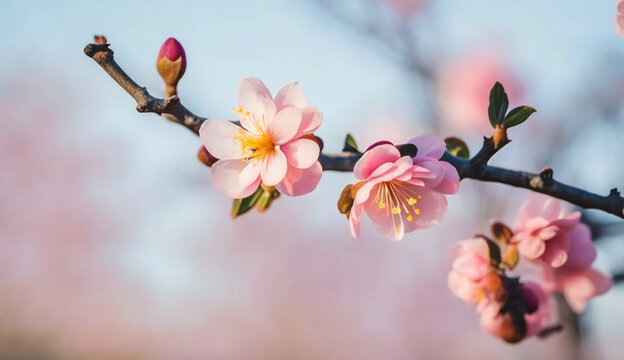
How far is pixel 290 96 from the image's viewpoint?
1.82 ft

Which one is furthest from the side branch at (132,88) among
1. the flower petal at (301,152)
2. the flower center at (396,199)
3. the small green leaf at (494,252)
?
the small green leaf at (494,252)

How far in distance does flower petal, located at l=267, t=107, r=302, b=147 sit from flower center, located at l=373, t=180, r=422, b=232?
117 mm

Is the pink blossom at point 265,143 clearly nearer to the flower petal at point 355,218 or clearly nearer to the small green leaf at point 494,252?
the flower petal at point 355,218

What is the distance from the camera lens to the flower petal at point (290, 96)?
0.55 meters

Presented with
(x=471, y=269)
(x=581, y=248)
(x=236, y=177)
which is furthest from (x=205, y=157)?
(x=581, y=248)

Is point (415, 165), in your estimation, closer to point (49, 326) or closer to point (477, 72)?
point (477, 72)

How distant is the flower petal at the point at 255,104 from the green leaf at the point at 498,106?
22 cm

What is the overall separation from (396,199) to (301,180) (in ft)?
0.40

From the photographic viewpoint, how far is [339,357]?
4.18 meters

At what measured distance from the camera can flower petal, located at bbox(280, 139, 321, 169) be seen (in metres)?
0.52

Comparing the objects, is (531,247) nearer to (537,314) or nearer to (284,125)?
(537,314)

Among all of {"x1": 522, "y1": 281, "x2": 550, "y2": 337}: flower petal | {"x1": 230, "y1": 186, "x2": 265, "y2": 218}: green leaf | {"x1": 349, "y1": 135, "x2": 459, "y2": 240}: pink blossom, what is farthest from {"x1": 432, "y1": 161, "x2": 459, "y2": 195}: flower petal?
{"x1": 522, "y1": 281, "x2": 550, "y2": 337}: flower petal

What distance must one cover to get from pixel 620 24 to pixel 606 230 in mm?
657

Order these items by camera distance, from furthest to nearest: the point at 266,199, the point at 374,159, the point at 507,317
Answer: the point at 507,317
the point at 266,199
the point at 374,159
